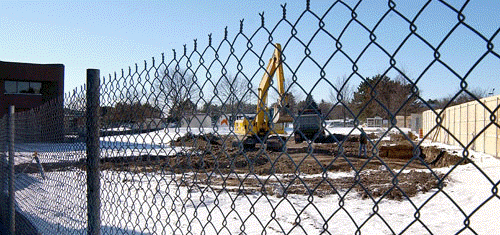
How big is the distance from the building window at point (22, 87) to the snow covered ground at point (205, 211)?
30417 mm

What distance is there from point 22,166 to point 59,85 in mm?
30275

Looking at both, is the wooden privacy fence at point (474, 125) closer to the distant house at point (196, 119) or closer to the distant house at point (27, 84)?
the distant house at point (196, 119)

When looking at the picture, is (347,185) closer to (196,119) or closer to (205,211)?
(205,211)

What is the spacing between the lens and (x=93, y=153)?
127 inches

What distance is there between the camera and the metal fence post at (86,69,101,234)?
3.21 metres

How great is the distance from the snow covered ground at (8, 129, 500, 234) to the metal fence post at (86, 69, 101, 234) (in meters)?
0.19

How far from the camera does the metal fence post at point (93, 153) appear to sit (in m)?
3.21

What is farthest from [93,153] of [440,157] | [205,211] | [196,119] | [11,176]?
[440,157]

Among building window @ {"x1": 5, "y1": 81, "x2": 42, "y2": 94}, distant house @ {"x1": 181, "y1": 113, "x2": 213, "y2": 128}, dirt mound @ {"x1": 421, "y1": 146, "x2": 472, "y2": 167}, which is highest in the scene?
building window @ {"x1": 5, "y1": 81, "x2": 42, "y2": 94}

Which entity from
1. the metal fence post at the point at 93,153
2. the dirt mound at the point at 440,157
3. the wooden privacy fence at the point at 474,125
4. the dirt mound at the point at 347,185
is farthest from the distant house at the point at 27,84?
the metal fence post at the point at 93,153

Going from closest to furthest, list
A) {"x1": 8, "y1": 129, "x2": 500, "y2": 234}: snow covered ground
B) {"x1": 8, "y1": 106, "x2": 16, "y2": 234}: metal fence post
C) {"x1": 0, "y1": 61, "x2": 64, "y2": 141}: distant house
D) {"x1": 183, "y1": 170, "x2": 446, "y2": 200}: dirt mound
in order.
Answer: {"x1": 8, "y1": 129, "x2": 500, "y2": 234}: snow covered ground
{"x1": 8, "y1": 106, "x2": 16, "y2": 234}: metal fence post
{"x1": 183, "y1": 170, "x2": 446, "y2": 200}: dirt mound
{"x1": 0, "y1": 61, "x2": 64, "y2": 141}: distant house

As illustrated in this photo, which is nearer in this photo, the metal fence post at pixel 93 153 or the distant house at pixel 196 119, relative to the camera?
the distant house at pixel 196 119

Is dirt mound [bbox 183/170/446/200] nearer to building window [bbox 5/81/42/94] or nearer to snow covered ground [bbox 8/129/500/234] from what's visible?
snow covered ground [bbox 8/129/500/234]

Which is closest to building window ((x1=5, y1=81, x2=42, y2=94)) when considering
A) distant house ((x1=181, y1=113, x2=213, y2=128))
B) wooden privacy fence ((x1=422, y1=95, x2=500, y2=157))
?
wooden privacy fence ((x1=422, y1=95, x2=500, y2=157))
